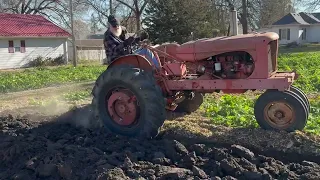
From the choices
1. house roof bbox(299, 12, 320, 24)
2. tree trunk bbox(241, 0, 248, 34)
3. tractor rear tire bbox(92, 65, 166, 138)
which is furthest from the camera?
house roof bbox(299, 12, 320, 24)

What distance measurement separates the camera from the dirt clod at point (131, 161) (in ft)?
17.5

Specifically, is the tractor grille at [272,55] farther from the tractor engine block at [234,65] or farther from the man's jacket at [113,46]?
the man's jacket at [113,46]

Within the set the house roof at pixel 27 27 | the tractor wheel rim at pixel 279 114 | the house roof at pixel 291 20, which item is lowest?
the tractor wheel rim at pixel 279 114

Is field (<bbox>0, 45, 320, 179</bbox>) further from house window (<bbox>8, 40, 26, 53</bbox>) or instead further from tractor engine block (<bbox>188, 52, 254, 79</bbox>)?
house window (<bbox>8, 40, 26, 53</bbox>)

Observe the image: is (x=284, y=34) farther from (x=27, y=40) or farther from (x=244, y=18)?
(x=27, y=40)

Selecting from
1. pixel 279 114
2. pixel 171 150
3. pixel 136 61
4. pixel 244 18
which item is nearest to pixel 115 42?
pixel 136 61

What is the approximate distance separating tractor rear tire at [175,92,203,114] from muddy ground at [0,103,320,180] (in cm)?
142

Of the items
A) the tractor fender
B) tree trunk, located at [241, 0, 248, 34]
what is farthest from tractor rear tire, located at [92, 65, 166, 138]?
tree trunk, located at [241, 0, 248, 34]

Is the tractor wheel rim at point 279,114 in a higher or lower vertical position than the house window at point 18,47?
lower

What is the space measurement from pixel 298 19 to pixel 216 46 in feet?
166

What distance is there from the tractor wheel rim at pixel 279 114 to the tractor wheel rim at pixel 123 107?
2091 millimetres

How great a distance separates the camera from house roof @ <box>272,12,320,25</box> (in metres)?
53.2

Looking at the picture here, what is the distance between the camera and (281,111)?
6.68m

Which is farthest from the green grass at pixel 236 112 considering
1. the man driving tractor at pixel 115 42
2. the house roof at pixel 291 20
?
the house roof at pixel 291 20
